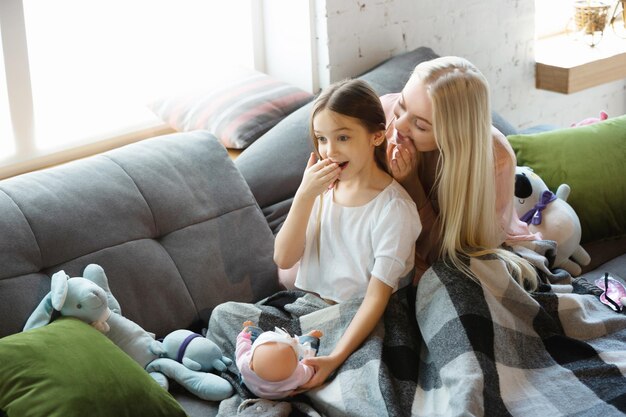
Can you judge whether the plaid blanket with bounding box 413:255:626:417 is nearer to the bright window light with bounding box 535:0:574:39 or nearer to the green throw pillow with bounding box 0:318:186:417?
the green throw pillow with bounding box 0:318:186:417

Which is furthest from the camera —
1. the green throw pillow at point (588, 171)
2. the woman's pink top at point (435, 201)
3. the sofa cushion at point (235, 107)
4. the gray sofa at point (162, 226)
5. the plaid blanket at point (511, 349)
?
the sofa cushion at point (235, 107)

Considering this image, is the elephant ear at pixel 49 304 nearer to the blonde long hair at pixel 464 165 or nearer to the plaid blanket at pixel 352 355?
the plaid blanket at pixel 352 355

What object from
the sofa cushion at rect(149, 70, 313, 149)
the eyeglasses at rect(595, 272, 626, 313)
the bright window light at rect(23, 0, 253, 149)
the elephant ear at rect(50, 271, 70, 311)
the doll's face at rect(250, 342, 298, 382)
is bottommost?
the eyeglasses at rect(595, 272, 626, 313)

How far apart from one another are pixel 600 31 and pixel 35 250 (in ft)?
8.98

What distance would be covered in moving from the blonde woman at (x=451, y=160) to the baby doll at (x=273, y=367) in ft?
1.47

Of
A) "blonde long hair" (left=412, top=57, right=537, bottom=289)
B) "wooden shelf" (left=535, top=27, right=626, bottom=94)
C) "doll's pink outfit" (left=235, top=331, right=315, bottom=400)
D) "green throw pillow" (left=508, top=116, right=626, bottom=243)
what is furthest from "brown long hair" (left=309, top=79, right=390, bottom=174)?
"wooden shelf" (left=535, top=27, right=626, bottom=94)

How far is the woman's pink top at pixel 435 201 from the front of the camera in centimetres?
223

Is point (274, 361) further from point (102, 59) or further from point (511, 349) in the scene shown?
point (102, 59)

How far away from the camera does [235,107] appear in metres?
2.89

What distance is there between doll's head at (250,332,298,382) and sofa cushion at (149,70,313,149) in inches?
40.5

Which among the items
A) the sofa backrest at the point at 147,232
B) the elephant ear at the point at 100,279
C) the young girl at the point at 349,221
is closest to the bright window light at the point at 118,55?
the sofa backrest at the point at 147,232

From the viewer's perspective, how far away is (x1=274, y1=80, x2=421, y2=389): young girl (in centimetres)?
205

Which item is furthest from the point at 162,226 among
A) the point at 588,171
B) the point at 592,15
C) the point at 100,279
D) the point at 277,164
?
the point at 592,15

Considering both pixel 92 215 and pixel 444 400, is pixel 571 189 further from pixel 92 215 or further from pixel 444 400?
pixel 92 215
